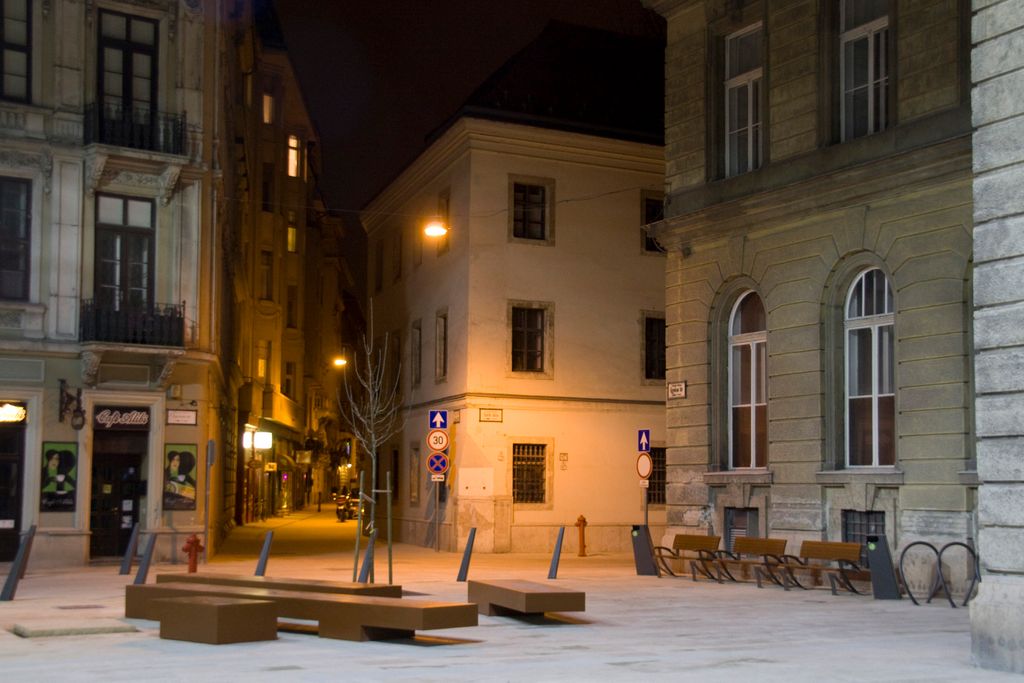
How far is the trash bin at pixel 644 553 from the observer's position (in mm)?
25344

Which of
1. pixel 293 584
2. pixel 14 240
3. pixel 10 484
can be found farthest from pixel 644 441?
pixel 14 240

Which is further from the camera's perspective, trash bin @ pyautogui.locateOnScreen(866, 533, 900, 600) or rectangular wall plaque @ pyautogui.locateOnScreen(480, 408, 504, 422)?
rectangular wall plaque @ pyautogui.locateOnScreen(480, 408, 504, 422)

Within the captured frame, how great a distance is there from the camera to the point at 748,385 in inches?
981

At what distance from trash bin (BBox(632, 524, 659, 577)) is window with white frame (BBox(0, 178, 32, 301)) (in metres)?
13.8

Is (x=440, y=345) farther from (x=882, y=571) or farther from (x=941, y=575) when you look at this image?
(x=941, y=575)

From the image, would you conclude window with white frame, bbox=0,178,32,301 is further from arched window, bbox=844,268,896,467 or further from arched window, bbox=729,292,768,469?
arched window, bbox=844,268,896,467

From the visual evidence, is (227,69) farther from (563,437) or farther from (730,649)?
(730,649)

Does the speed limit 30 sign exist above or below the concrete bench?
above

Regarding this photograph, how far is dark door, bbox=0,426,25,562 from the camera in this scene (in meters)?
26.8

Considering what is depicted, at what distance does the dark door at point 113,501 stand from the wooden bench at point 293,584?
11.6 meters

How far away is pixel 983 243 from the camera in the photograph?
12.9 meters

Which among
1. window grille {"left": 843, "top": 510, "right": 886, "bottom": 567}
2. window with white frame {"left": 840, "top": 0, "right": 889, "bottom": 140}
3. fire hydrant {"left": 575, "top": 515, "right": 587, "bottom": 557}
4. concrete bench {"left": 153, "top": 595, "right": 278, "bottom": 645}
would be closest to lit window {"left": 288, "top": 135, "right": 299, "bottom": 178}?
A: fire hydrant {"left": 575, "top": 515, "right": 587, "bottom": 557}

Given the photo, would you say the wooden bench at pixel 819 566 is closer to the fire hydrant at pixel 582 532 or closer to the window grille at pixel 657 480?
the fire hydrant at pixel 582 532

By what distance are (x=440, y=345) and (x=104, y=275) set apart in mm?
12285
